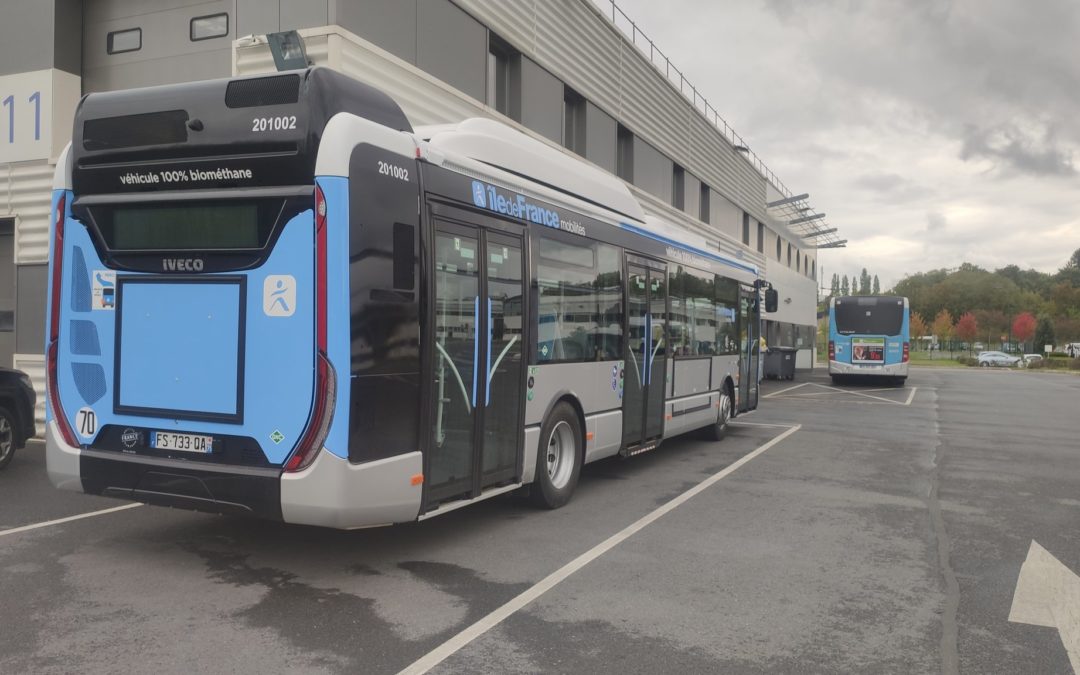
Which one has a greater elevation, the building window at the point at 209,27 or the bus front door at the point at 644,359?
the building window at the point at 209,27

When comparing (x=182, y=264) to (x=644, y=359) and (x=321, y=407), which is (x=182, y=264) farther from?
(x=644, y=359)

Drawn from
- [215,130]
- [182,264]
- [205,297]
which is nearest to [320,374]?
[205,297]

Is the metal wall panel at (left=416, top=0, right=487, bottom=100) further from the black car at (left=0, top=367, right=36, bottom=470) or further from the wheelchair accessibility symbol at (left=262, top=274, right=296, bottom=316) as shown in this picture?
the wheelchair accessibility symbol at (left=262, top=274, right=296, bottom=316)

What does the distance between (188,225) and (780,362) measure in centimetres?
2898

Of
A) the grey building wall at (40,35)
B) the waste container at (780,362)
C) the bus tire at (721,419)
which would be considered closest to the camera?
the grey building wall at (40,35)

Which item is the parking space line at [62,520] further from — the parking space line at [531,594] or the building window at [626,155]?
the building window at [626,155]

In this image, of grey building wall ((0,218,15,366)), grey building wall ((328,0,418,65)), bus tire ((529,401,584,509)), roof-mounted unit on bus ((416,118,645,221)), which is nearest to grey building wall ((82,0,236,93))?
grey building wall ((328,0,418,65))

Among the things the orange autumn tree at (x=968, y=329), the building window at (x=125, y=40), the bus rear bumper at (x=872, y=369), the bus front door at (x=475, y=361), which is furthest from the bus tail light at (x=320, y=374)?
the orange autumn tree at (x=968, y=329)

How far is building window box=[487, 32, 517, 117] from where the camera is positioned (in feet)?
50.6

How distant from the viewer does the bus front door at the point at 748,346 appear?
45.2 ft

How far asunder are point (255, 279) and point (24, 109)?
10.2 meters

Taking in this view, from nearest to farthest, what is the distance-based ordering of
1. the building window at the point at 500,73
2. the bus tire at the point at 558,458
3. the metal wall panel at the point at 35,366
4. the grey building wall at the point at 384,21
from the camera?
1. the bus tire at the point at 558,458
2. the grey building wall at the point at 384,21
3. the metal wall panel at the point at 35,366
4. the building window at the point at 500,73

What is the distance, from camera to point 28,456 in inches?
404

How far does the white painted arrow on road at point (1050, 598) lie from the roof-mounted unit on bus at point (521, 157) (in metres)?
4.88
